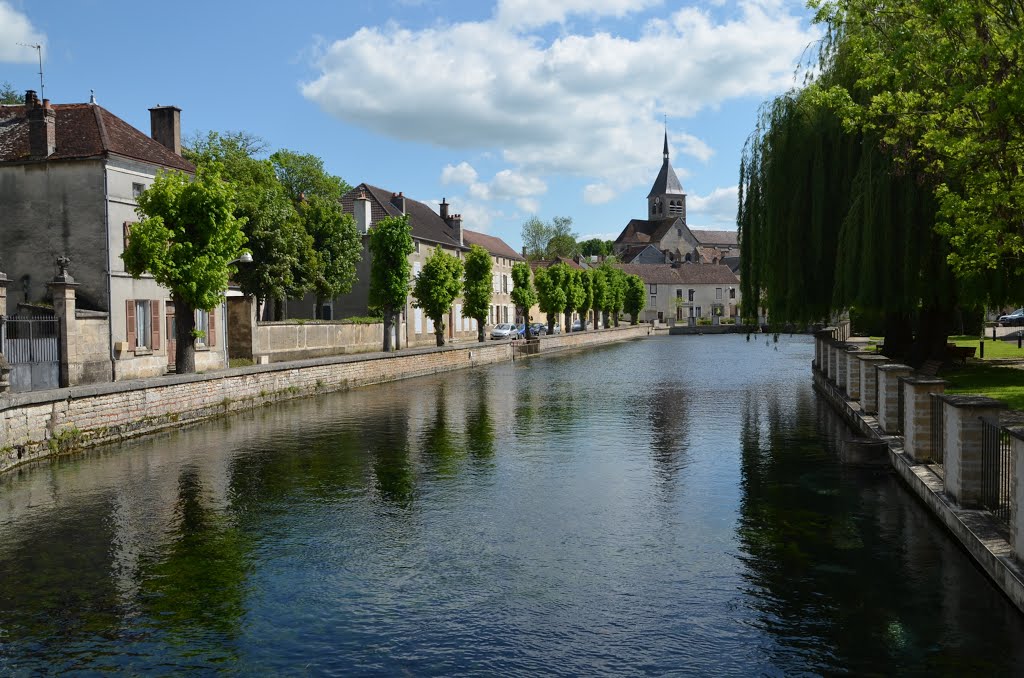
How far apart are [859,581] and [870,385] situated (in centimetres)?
1039

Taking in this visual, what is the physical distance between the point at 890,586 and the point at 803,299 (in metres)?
14.0

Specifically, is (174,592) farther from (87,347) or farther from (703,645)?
(87,347)

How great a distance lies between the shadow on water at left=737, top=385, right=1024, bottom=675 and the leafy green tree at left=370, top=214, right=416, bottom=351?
2978 centimetres

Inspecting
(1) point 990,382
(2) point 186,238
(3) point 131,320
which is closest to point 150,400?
(2) point 186,238

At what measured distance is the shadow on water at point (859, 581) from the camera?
7.71 meters

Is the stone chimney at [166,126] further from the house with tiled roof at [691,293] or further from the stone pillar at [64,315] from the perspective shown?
the house with tiled roof at [691,293]

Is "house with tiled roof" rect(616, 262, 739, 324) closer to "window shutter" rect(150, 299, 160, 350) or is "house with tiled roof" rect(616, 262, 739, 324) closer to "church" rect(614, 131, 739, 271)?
"church" rect(614, 131, 739, 271)

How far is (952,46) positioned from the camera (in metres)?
13.1

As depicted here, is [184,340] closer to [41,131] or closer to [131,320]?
[131,320]

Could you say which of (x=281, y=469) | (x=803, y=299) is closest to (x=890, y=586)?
(x=281, y=469)

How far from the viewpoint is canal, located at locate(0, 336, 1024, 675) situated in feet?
26.0

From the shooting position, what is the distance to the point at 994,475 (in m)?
10.5

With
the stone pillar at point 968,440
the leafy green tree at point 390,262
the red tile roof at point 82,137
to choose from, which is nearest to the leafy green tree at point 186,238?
the red tile roof at point 82,137

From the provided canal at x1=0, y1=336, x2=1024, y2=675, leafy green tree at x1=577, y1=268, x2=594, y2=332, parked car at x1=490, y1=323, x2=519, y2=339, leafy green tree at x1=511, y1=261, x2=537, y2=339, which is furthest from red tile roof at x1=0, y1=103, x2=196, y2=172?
leafy green tree at x1=577, y1=268, x2=594, y2=332
